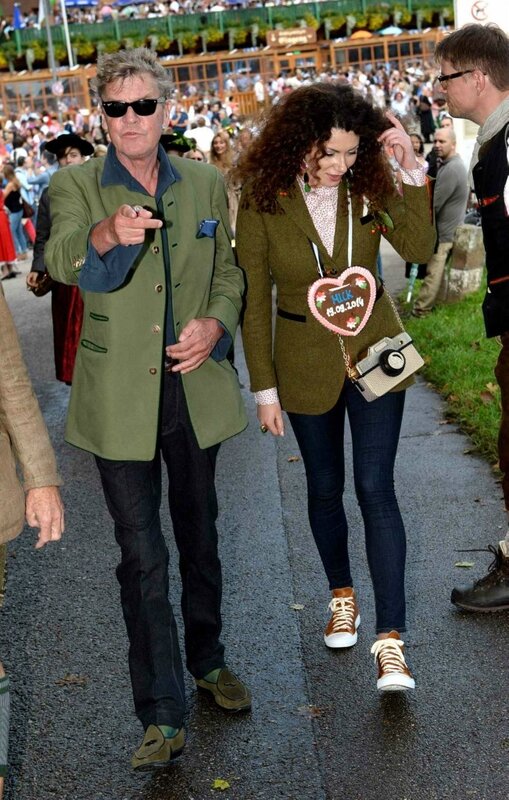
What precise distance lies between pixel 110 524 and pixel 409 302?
7036 mm

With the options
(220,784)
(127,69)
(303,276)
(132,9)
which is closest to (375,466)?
(303,276)

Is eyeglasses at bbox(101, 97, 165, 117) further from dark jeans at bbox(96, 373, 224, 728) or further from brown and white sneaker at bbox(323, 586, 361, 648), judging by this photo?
brown and white sneaker at bbox(323, 586, 361, 648)

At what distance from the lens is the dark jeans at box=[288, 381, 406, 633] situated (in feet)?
13.8

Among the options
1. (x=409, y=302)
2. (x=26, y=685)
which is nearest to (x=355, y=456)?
(x=26, y=685)

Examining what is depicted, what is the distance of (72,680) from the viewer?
456 centimetres

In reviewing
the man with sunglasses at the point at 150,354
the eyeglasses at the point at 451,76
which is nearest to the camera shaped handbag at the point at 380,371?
the man with sunglasses at the point at 150,354

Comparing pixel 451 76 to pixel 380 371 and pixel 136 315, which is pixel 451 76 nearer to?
pixel 380 371

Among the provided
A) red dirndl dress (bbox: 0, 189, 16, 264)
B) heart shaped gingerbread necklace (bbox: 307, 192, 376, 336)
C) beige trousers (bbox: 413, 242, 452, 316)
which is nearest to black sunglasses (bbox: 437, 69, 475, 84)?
heart shaped gingerbread necklace (bbox: 307, 192, 376, 336)

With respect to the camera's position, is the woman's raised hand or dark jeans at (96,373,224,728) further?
the woman's raised hand

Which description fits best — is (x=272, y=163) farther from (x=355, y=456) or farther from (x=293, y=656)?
(x=293, y=656)

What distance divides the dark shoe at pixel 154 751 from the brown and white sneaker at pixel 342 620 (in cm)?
98

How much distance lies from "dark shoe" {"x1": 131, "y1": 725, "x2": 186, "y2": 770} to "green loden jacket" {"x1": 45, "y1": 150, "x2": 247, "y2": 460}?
2.82ft

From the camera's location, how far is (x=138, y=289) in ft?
12.1

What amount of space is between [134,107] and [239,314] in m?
0.79
